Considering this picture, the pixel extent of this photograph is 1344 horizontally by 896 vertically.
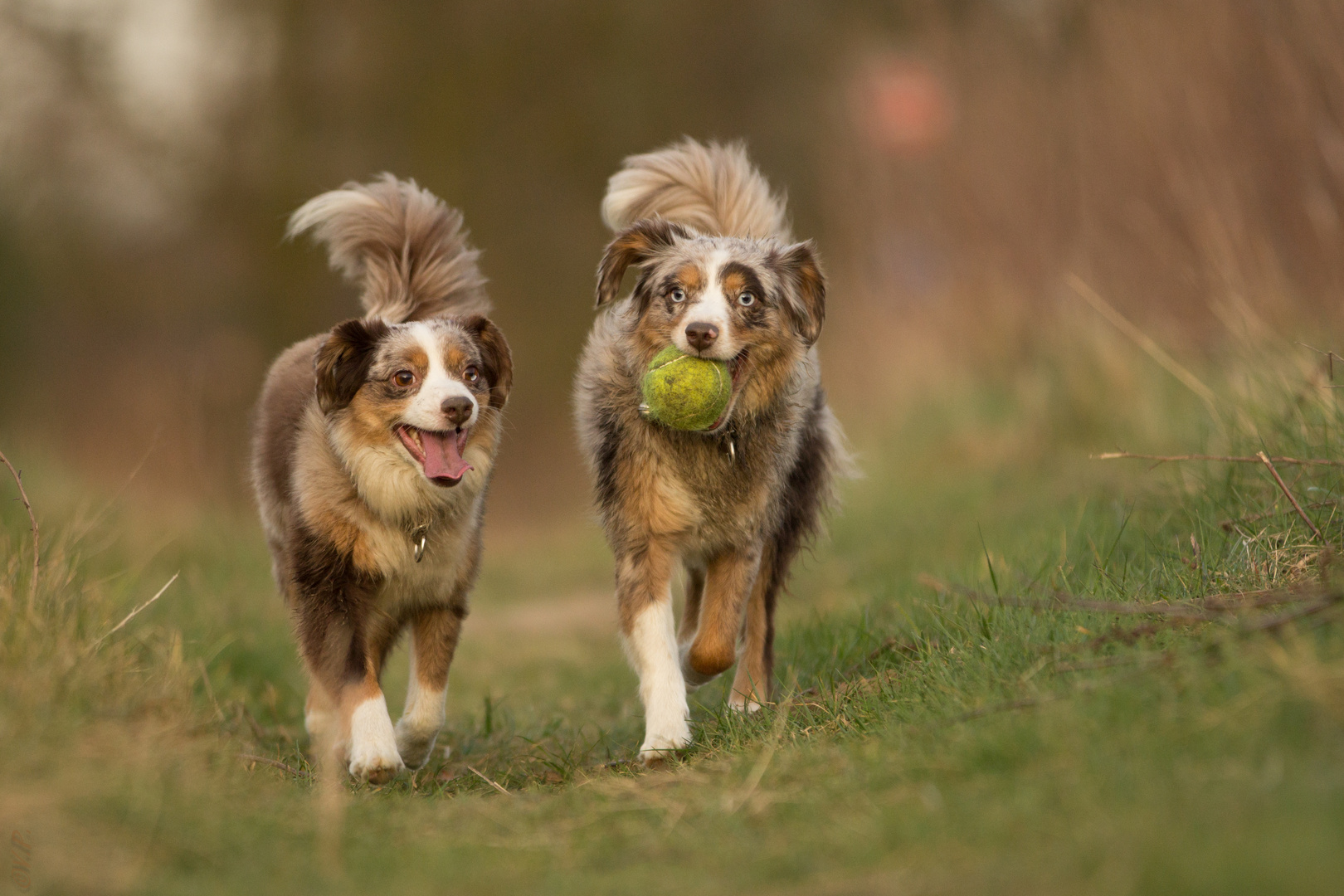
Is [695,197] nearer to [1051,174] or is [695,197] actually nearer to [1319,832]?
[1319,832]

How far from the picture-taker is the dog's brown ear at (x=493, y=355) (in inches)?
192

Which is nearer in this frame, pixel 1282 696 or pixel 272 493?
pixel 1282 696

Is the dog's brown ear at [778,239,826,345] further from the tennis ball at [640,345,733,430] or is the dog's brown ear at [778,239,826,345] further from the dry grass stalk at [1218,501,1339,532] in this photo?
the dry grass stalk at [1218,501,1339,532]

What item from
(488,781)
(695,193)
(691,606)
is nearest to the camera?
(488,781)

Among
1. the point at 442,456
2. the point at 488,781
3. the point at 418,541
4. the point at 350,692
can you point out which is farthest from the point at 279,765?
the point at 442,456

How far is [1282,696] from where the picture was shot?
2607 millimetres

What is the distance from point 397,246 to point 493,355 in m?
0.93

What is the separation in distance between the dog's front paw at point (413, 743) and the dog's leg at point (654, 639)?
2.51 feet

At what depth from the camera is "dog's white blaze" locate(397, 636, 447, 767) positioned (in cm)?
452

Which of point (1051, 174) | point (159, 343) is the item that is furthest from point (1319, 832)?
point (159, 343)

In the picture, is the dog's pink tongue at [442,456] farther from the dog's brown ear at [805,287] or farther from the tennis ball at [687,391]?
the dog's brown ear at [805,287]

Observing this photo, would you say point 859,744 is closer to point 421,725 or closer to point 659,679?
point 659,679

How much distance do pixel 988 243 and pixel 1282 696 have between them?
340 inches

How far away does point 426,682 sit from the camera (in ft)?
15.1
